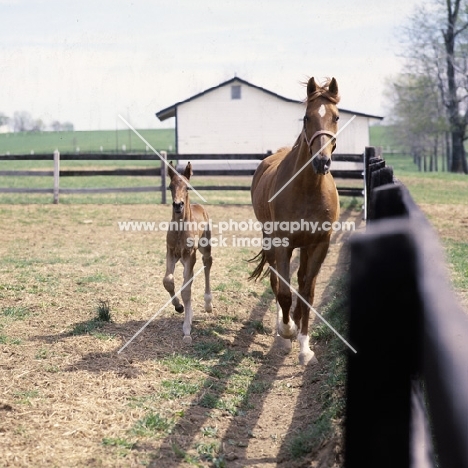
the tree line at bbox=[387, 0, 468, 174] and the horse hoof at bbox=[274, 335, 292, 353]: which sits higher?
the tree line at bbox=[387, 0, 468, 174]

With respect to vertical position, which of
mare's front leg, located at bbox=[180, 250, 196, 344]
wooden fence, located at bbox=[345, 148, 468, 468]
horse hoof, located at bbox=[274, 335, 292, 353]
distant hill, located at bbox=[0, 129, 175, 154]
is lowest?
horse hoof, located at bbox=[274, 335, 292, 353]

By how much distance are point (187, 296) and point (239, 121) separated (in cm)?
4191

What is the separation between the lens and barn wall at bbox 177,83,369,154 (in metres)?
47.7

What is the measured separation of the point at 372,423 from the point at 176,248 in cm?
628

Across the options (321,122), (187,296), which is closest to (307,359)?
(187,296)

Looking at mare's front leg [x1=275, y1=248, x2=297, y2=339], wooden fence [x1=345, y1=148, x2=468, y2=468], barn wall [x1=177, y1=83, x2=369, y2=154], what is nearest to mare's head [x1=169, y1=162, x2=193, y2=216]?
mare's front leg [x1=275, y1=248, x2=297, y2=339]

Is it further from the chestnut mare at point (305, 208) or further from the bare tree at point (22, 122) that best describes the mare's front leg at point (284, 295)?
the bare tree at point (22, 122)

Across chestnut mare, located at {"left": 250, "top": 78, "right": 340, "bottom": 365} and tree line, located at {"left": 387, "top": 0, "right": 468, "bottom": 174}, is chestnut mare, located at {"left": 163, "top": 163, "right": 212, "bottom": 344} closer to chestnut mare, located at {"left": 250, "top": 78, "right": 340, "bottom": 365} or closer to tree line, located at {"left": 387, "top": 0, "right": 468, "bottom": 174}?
chestnut mare, located at {"left": 250, "top": 78, "right": 340, "bottom": 365}

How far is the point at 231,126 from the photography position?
48.4 meters

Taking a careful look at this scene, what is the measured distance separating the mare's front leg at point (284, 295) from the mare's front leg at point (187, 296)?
980 mm

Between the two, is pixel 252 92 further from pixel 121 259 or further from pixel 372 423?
pixel 372 423

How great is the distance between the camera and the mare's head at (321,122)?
6.21 m

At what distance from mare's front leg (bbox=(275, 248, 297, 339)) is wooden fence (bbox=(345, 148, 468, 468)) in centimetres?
564

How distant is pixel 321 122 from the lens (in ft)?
21.1
